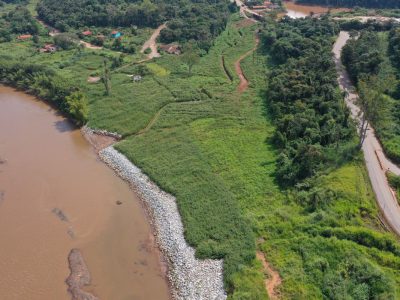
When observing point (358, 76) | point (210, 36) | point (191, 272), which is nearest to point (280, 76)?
point (358, 76)

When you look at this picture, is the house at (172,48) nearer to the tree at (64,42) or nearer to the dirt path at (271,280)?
the tree at (64,42)

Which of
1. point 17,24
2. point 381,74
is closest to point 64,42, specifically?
point 17,24

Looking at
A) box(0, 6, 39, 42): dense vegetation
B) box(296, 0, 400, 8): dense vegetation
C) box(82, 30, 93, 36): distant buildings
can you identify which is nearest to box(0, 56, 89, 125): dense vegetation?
box(0, 6, 39, 42): dense vegetation

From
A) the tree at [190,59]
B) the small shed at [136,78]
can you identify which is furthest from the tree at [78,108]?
the tree at [190,59]

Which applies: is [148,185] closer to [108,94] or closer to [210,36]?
[108,94]

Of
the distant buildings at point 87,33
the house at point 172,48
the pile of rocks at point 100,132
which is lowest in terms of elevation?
the pile of rocks at point 100,132
